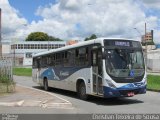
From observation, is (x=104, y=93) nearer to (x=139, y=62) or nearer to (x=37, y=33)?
(x=139, y=62)

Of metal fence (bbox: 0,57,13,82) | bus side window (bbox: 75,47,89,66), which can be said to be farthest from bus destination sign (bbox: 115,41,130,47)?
metal fence (bbox: 0,57,13,82)

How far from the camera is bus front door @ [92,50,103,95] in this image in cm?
1852

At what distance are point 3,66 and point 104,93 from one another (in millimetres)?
11396

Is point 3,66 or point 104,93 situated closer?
point 104,93

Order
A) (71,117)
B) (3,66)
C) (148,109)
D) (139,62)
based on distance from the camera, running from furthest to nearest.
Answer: (3,66) → (139,62) → (148,109) → (71,117)

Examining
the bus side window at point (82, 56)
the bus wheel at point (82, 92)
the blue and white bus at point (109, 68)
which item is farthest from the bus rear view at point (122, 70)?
the bus wheel at point (82, 92)

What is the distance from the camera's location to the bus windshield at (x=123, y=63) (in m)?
A: 18.2

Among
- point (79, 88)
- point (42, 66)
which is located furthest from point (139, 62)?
point (42, 66)

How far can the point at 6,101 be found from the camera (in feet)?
60.3

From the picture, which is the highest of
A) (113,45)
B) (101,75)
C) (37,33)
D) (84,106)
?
(37,33)

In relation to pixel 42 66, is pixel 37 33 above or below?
above

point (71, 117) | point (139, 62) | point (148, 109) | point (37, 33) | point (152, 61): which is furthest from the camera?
point (37, 33)

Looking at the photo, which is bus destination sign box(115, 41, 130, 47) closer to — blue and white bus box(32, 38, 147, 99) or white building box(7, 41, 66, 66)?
blue and white bus box(32, 38, 147, 99)

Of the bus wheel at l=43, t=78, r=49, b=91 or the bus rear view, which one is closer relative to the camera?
the bus rear view
